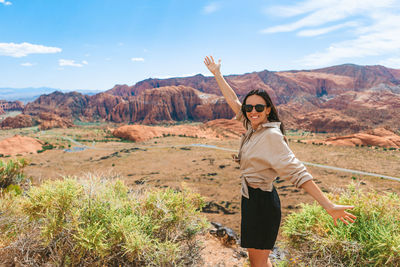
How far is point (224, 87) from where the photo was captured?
265 cm

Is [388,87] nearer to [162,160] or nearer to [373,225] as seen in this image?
[162,160]

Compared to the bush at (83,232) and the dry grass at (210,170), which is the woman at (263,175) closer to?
the bush at (83,232)

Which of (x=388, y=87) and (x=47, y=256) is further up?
(x=388, y=87)

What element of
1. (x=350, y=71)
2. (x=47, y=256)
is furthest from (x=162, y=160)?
(x=350, y=71)

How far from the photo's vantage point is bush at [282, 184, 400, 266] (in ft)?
8.45

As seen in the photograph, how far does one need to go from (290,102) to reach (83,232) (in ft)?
272

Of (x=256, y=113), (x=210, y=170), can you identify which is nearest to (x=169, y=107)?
(x=210, y=170)

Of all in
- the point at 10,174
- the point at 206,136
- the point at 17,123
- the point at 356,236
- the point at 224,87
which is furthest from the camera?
the point at 17,123

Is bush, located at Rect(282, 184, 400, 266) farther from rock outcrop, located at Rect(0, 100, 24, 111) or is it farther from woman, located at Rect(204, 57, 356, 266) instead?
rock outcrop, located at Rect(0, 100, 24, 111)

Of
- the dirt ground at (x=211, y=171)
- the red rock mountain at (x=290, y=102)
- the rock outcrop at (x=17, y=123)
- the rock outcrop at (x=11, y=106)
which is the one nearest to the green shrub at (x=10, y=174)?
the dirt ground at (x=211, y=171)

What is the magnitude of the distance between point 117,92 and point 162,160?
5235 inches

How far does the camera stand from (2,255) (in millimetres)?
3062

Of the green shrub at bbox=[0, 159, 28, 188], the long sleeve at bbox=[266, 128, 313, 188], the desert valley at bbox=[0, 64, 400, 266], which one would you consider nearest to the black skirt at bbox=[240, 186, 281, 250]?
the long sleeve at bbox=[266, 128, 313, 188]

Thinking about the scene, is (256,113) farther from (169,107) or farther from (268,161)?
(169,107)
